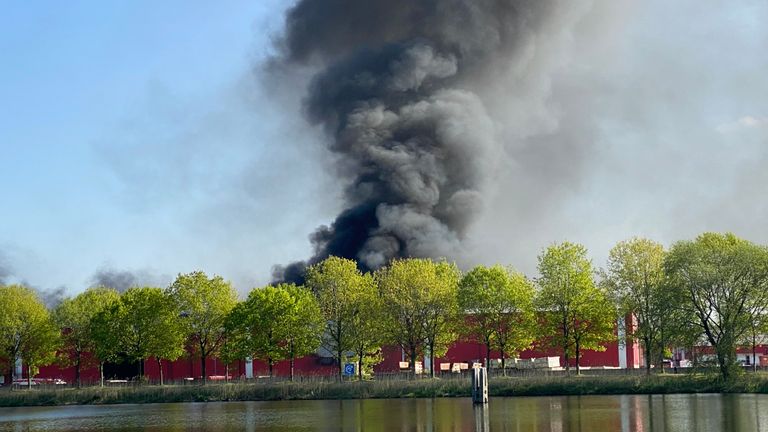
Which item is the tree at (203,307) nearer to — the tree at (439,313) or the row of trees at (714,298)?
the tree at (439,313)

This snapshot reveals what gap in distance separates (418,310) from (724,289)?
20.9 metres

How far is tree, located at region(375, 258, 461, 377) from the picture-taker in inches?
2680

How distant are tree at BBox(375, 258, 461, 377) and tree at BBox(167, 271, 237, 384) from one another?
11.8 metres

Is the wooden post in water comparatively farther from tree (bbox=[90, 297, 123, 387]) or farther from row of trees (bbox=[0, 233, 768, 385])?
tree (bbox=[90, 297, 123, 387])

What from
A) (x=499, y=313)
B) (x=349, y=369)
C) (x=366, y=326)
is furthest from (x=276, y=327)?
(x=499, y=313)

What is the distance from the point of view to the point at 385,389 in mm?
61188

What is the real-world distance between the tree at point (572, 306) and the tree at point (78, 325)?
32.2 meters

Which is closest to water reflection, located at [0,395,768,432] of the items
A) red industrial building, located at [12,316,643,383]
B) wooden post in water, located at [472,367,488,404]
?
wooden post in water, located at [472,367,488,404]

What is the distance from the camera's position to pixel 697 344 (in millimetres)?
57406

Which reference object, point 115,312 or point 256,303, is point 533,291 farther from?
point 115,312

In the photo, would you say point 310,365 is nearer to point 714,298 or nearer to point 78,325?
point 78,325

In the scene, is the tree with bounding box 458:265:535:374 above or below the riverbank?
above

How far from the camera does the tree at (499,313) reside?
222 ft

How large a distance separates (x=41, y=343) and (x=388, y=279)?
26.7 meters
